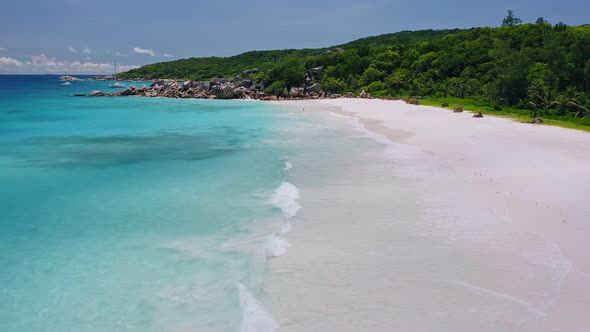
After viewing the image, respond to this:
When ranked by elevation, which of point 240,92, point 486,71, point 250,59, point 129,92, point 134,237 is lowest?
point 134,237

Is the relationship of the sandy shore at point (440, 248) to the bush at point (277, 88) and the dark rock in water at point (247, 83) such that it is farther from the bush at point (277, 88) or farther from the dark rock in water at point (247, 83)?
the dark rock in water at point (247, 83)

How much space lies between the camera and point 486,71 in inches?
2395

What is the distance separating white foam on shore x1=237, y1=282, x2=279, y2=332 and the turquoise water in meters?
0.15

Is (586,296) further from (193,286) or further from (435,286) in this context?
(193,286)

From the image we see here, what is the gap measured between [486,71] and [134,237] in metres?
62.4

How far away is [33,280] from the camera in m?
8.36

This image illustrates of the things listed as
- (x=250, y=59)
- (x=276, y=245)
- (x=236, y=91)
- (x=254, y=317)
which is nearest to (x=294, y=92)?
(x=236, y=91)

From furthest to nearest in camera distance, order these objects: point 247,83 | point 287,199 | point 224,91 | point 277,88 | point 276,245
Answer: point 247,83 → point 224,91 → point 277,88 → point 287,199 → point 276,245

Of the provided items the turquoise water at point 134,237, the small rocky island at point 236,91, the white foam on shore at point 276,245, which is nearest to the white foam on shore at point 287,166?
the turquoise water at point 134,237

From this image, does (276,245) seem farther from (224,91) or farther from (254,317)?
(224,91)

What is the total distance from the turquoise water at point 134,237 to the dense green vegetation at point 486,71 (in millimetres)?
25602

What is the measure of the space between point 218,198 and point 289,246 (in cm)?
542

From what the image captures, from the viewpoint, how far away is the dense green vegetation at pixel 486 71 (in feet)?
112

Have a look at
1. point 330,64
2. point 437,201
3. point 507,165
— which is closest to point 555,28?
point 330,64
